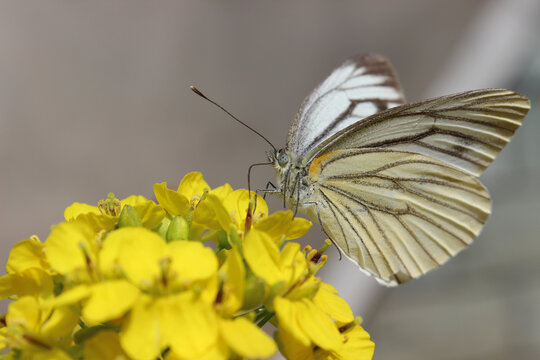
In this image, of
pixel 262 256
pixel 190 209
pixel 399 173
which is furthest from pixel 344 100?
pixel 262 256

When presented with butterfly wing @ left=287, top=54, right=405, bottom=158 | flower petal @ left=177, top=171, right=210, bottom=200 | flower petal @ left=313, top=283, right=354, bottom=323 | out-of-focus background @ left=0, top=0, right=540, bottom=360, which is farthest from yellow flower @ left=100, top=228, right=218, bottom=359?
out-of-focus background @ left=0, top=0, right=540, bottom=360

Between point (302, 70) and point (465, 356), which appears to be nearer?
point (465, 356)

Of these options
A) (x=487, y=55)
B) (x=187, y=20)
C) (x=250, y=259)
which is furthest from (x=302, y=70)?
(x=250, y=259)

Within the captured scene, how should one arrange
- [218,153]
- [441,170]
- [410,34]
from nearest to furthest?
1. [441,170]
2. [218,153]
3. [410,34]

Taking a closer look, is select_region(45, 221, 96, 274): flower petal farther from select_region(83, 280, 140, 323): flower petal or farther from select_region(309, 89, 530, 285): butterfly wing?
select_region(309, 89, 530, 285): butterfly wing

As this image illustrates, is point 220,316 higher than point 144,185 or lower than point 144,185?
higher

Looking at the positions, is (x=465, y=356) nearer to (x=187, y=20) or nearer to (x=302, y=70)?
(x=302, y=70)

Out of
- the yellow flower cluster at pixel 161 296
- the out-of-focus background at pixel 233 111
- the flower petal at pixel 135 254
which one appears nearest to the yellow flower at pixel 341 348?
the yellow flower cluster at pixel 161 296

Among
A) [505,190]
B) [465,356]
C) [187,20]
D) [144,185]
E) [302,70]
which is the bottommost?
[465,356]
